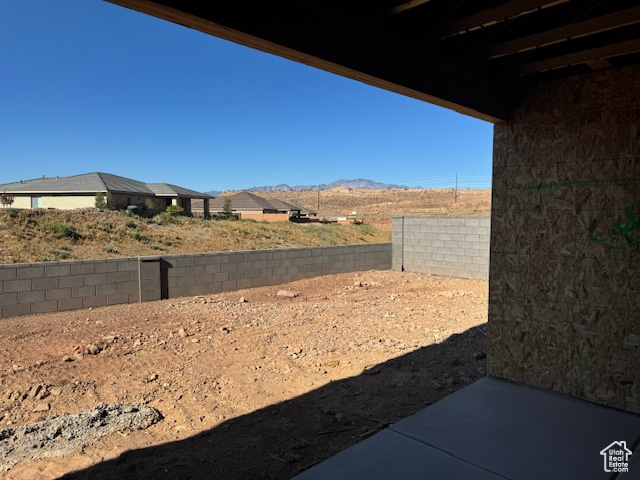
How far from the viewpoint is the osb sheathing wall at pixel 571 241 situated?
329 centimetres

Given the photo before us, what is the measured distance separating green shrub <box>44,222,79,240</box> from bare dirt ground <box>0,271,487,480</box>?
23.1 feet

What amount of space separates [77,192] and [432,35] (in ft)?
86.0

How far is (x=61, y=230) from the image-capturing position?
13562mm

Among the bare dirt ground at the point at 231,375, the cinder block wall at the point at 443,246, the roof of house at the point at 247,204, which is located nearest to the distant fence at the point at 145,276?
the bare dirt ground at the point at 231,375

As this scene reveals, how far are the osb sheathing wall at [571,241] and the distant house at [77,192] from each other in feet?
79.0

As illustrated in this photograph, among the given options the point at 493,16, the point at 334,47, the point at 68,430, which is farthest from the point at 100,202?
the point at 493,16

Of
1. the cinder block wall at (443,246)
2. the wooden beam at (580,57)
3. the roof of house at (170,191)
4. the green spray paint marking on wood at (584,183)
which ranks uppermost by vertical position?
the roof of house at (170,191)

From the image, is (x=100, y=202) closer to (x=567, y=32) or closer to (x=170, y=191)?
(x=170, y=191)

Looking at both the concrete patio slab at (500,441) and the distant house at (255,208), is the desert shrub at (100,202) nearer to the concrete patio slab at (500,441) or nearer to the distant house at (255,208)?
the distant house at (255,208)

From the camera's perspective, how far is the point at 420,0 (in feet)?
7.52

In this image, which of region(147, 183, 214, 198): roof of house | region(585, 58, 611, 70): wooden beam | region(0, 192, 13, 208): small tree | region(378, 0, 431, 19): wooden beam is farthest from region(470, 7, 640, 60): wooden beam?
region(0, 192, 13, 208): small tree

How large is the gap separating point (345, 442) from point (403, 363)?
214 cm

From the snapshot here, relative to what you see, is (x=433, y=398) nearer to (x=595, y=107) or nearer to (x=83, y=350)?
(x=595, y=107)

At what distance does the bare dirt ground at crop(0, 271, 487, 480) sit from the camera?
338cm
